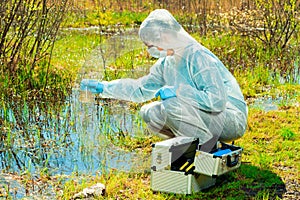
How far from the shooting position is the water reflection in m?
5.02

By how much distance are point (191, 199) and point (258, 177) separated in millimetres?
708

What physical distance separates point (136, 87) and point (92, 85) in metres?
0.38

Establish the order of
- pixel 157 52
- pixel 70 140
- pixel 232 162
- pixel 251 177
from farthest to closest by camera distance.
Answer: pixel 70 140 → pixel 251 177 → pixel 157 52 → pixel 232 162

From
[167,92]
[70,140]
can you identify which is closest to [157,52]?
[167,92]

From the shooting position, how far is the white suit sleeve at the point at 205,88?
4406mm

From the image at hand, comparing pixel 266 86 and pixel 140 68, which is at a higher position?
pixel 140 68

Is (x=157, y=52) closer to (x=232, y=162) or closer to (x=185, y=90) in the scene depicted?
(x=185, y=90)

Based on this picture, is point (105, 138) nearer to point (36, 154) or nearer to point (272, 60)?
point (36, 154)

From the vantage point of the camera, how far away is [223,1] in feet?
45.7

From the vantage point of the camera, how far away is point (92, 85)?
15.1 ft

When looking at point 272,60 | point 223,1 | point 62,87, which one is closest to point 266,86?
point 272,60

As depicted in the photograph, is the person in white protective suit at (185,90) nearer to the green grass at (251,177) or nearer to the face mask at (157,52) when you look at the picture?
the face mask at (157,52)

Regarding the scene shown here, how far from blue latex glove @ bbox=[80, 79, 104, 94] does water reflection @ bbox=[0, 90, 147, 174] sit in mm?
554

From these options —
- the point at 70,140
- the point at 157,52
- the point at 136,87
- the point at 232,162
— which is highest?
the point at 157,52
